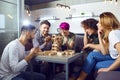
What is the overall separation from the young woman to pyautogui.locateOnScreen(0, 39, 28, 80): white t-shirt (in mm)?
821

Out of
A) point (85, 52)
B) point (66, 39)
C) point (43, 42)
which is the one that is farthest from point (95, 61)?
point (43, 42)

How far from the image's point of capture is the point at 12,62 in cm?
178

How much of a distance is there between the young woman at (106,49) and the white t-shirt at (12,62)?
821 millimetres

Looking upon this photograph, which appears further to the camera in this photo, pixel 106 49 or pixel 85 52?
pixel 85 52

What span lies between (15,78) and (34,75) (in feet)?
1.08

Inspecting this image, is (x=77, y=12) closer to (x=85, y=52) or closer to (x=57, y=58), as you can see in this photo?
(x=85, y=52)

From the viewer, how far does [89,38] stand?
276 cm

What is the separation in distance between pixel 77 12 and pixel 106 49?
11.7 ft

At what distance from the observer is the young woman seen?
167 cm

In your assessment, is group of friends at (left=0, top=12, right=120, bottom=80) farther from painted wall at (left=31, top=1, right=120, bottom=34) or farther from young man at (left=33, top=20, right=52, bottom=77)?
painted wall at (left=31, top=1, right=120, bottom=34)

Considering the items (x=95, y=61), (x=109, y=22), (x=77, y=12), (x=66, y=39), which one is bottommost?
(x=95, y=61)

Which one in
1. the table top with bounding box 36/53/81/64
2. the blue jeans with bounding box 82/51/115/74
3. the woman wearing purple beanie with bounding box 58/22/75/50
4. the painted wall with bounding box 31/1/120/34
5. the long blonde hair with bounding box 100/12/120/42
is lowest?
the blue jeans with bounding box 82/51/115/74

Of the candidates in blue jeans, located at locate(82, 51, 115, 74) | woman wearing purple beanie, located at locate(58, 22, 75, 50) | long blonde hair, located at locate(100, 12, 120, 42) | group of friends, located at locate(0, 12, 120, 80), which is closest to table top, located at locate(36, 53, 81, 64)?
group of friends, located at locate(0, 12, 120, 80)

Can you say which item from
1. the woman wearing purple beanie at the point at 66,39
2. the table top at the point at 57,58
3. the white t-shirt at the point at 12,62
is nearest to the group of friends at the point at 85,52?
the white t-shirt at the point at 12,62
